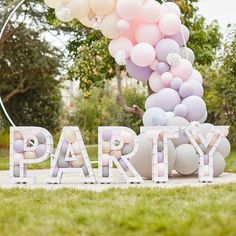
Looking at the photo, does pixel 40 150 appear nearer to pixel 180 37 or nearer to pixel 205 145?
pixel 205 145

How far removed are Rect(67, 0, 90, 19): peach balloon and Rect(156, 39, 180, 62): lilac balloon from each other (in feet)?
3.68

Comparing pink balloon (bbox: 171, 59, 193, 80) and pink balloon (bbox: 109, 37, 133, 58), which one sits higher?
pink balloon (bbox: 109, 37, 133, 58)

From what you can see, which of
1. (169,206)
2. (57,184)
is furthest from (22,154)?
(169,206)

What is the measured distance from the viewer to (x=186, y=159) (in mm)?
7492

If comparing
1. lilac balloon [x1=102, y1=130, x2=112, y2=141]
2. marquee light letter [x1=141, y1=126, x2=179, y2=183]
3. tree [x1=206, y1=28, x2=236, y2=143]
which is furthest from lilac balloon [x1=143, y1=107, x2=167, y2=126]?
tree [x1=206, y1=28, x2=236, y2=143]

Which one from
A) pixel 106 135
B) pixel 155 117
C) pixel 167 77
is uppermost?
pixel 167 77

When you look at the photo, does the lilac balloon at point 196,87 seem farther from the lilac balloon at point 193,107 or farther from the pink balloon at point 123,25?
the pink balloon at point 123,25

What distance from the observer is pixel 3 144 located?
54.5ft

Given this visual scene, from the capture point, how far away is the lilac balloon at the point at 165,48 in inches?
310

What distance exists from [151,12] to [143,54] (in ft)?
1.92

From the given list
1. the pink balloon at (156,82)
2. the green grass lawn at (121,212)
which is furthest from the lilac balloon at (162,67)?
the green grass lawn at (121,212)

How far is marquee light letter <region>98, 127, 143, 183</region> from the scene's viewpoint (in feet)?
22.2

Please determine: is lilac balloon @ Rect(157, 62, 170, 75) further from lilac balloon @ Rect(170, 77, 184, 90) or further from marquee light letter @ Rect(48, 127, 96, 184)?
marquee light letter @ Rect(48, 127, 96, 184)

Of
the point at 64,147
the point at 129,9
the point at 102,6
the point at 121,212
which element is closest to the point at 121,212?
the point at 121,212
